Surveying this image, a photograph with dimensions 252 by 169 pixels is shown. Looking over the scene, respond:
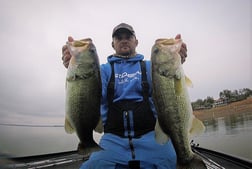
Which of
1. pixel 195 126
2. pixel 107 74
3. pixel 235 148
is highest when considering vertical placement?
pixel 107 74

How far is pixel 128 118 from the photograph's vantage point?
12.1 feet

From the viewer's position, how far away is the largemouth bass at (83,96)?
9.62 feet

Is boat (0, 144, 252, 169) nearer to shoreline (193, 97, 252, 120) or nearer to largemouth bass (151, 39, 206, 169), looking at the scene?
largemouth bass (151, 39, 206, 169)

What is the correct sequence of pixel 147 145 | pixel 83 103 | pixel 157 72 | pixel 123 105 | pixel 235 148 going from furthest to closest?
pixel 235 148, pixel 123 105, pixel 147 145, pixel 157 72, pixel 83 103

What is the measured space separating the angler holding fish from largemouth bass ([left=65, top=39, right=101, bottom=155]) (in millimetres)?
269

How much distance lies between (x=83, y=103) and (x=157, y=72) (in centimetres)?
103

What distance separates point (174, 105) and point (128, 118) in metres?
0.88

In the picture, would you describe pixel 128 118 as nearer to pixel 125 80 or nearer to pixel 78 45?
pixel 125 80

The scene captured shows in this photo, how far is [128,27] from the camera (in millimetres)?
4266

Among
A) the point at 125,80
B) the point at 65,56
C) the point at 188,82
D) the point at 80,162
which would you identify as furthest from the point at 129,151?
the point at 80,162

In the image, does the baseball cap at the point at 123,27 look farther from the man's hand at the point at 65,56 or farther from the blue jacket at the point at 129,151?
the man's hand at the point at 65,56

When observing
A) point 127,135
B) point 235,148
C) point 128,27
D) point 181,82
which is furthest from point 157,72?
point 235,148

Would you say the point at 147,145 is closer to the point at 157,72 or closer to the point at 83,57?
the point at 157,72

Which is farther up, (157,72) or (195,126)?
(157,72)
